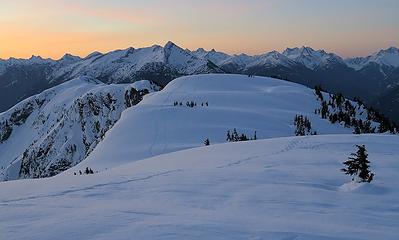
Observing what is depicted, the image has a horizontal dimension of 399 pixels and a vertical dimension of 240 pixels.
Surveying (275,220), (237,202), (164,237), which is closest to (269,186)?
(237,202)

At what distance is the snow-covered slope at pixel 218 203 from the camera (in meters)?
10.2

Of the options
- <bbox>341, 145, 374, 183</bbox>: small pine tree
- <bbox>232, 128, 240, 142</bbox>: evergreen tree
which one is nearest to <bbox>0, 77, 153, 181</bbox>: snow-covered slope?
<bbox>232, 128, 240, 142</bbox>: evergreen tree

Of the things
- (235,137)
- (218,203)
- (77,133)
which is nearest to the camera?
(218,203)

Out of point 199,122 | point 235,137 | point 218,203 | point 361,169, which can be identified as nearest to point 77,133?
point 199,122

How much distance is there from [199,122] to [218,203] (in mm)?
47953

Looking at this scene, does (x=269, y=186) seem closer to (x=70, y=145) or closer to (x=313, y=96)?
(x=313, y=96)

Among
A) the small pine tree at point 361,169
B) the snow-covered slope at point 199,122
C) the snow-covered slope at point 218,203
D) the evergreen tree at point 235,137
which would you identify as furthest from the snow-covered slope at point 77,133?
the small pine tree at point 361,169

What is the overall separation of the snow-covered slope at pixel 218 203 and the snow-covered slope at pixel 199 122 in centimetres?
2048

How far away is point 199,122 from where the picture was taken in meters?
61.2

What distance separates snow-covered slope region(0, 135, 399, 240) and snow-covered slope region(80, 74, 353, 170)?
20481mm

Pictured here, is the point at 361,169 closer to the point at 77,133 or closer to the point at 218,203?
the point at 218,203

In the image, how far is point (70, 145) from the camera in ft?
458

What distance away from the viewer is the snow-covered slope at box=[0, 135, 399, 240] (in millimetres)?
10164

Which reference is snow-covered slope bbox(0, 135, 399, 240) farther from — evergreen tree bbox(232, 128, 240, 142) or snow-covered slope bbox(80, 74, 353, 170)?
evergreen tree bbox(232, 128, 240, 142)
